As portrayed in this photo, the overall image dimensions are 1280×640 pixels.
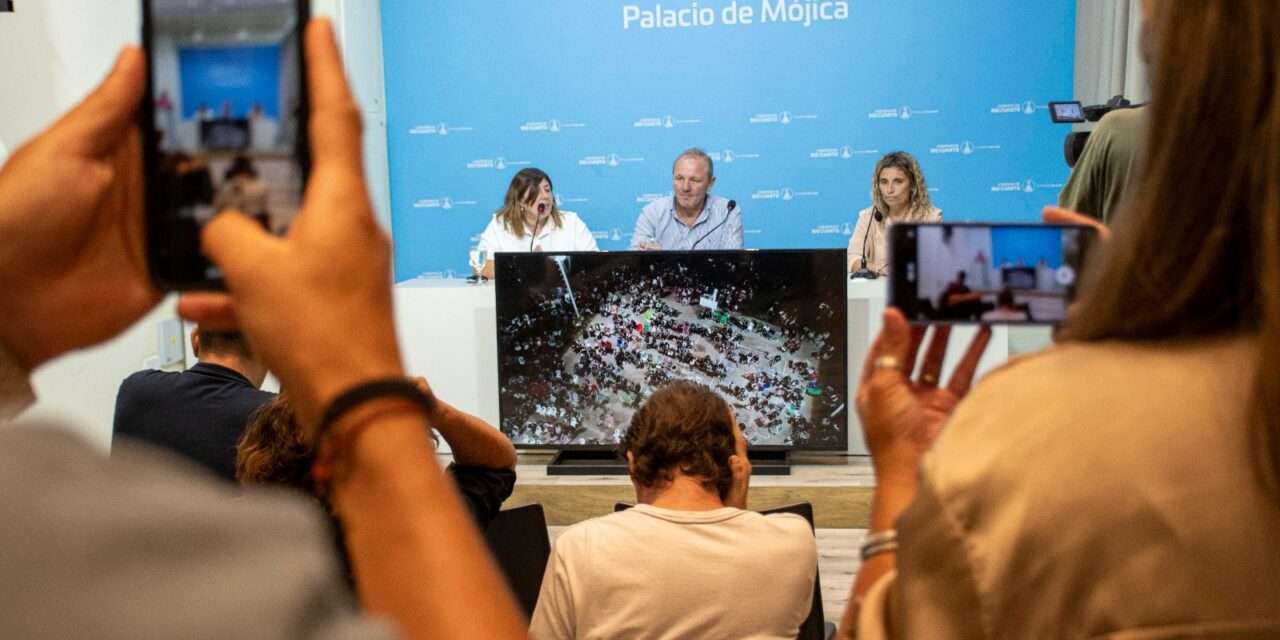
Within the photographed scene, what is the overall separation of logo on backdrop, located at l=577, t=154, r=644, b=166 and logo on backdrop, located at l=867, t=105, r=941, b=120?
5.29ft

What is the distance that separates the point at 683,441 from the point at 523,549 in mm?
562

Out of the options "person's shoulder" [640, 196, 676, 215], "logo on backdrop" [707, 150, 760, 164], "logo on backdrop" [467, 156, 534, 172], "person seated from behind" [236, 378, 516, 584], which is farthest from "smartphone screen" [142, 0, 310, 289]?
"logo on backdrop" [467, 156, 534, 172]

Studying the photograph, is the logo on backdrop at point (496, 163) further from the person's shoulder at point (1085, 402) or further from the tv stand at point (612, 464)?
the person's shoulder at point (1085, 402)

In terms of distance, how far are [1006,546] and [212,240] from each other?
1.52 ft

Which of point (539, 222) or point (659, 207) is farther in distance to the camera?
point (659, 207)

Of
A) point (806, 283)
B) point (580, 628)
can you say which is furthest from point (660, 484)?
point (806, 283)

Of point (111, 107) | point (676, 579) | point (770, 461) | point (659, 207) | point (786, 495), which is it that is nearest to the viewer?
point (111, 107)

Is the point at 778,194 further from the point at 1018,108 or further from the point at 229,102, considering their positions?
the point at 229,102

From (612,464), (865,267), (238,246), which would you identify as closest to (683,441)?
(238,246)

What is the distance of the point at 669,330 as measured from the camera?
4.62 meters

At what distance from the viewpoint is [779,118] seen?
7508 millimetres

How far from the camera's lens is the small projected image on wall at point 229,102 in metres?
0.69

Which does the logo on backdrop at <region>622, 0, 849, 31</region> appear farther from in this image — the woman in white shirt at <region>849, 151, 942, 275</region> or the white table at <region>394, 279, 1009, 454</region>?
the white table at <region>394, 279, 1009, 454</region>

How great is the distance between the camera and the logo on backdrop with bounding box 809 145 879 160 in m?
7.42
